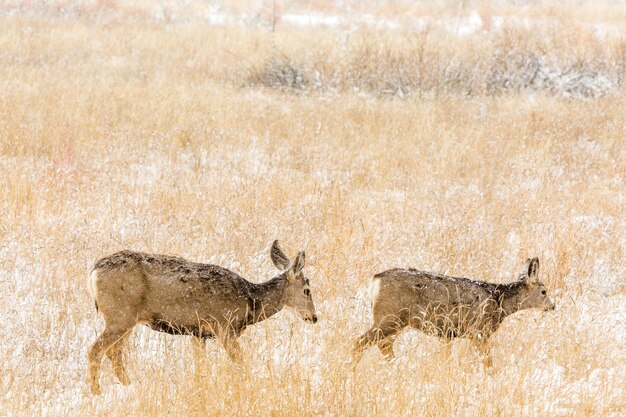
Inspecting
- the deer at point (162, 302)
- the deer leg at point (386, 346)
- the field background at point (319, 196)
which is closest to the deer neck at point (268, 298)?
the deer at point (162, 302)

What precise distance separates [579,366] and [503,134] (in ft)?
22.4

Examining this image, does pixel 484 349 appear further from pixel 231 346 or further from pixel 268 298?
pixel 231 346

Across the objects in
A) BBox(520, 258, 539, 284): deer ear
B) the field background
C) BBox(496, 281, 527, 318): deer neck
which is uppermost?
BBox(520, 258, 539, 284): deer ear

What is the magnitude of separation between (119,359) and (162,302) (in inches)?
16.3

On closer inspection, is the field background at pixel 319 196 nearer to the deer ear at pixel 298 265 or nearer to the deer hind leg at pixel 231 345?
the deer hind leg at pixel 231 345

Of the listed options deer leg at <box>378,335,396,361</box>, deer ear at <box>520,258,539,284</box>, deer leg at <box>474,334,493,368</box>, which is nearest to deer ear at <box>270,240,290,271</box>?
deer leg at <box>378,335,396,361</box>

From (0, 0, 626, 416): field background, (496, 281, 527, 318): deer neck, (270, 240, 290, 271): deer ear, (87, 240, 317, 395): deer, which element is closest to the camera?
(0, 0, 626, 416): field background

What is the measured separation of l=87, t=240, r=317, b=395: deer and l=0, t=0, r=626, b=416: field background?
0.63 ft

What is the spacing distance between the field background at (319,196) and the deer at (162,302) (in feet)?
0.63

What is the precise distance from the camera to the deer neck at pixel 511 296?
5016mm

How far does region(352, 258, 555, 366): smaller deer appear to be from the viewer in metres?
4.61

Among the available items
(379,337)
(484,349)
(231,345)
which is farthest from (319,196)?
(231,345)

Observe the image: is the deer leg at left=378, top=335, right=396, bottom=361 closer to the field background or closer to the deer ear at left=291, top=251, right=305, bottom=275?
the field background

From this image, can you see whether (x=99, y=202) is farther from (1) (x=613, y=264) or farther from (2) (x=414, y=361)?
(1) (x=613, y=264)
